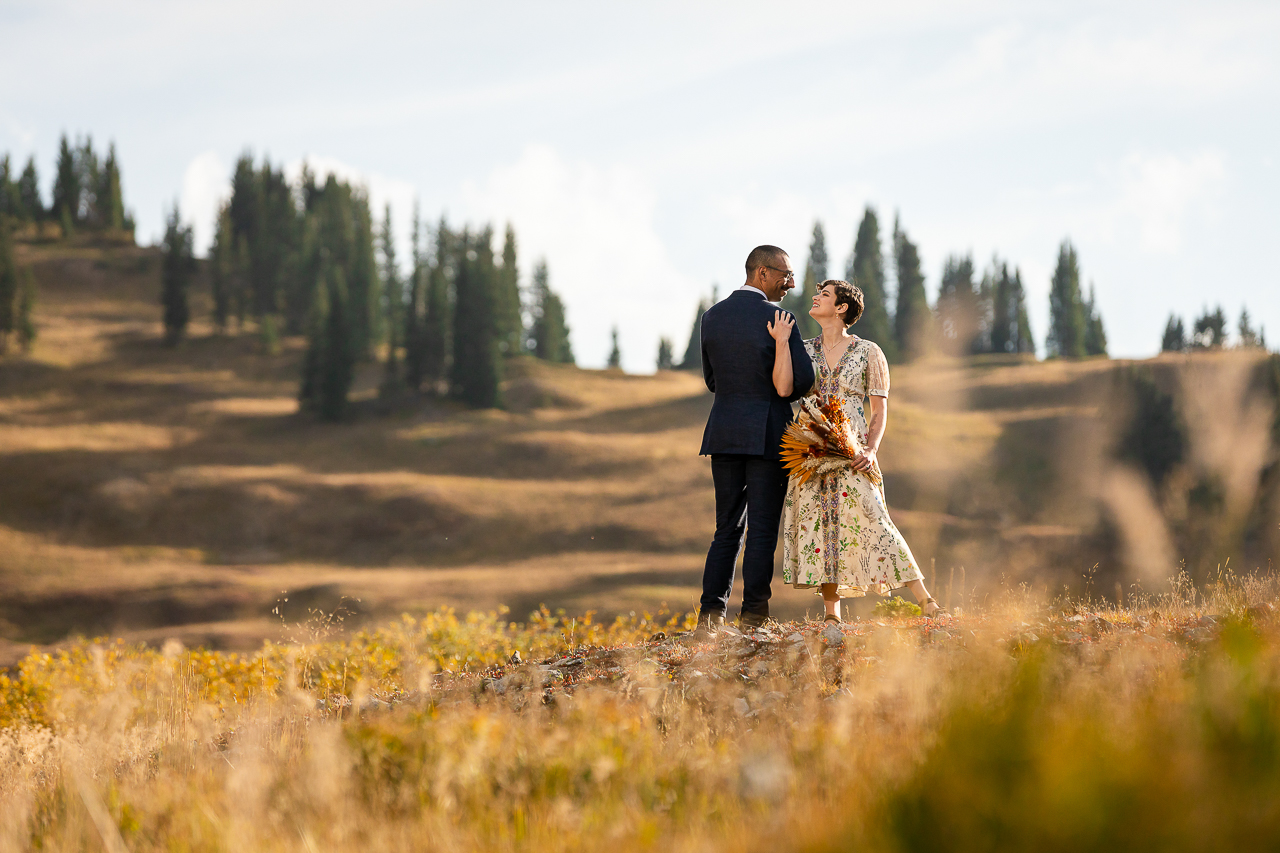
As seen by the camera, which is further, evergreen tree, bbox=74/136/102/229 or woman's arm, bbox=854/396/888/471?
evergreen tree, bbox=74/136/102/229

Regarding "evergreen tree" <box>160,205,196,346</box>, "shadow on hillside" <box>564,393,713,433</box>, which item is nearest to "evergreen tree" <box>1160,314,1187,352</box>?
"shadow on hillside" <box>564,393,713,433</box>

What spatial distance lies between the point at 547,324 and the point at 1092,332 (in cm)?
6055

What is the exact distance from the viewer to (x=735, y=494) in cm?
724

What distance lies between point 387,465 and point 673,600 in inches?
1317

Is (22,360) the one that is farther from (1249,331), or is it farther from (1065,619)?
(1249,331)

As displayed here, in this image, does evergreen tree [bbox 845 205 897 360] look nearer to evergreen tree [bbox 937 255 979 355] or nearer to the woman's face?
evergreen tree [bbox 937 255 979 355]

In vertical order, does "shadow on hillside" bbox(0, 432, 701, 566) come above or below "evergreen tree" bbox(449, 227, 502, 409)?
below

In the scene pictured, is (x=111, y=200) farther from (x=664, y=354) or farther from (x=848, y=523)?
(x=848, y=523)

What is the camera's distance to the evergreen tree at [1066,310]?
322 ft

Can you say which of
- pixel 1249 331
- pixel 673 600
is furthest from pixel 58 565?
pixel 1249 331

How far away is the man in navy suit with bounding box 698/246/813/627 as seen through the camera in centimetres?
707

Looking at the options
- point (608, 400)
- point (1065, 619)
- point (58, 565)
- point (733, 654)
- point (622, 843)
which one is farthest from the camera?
point (608, 400)

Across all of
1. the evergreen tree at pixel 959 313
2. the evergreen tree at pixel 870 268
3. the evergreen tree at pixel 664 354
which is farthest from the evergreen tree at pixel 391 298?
the evergreen tree at pixel 959 313

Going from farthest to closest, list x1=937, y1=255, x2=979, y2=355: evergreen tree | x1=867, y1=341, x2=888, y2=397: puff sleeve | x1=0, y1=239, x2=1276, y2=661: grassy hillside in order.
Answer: x1=937, y1=255, x2=979, y2=355: evergreen tree → x1=0, y1=239, x2=1276, y2=661: grassy hillside → x1=867, y1=341, x2=888, y2=397: puff sleeve
